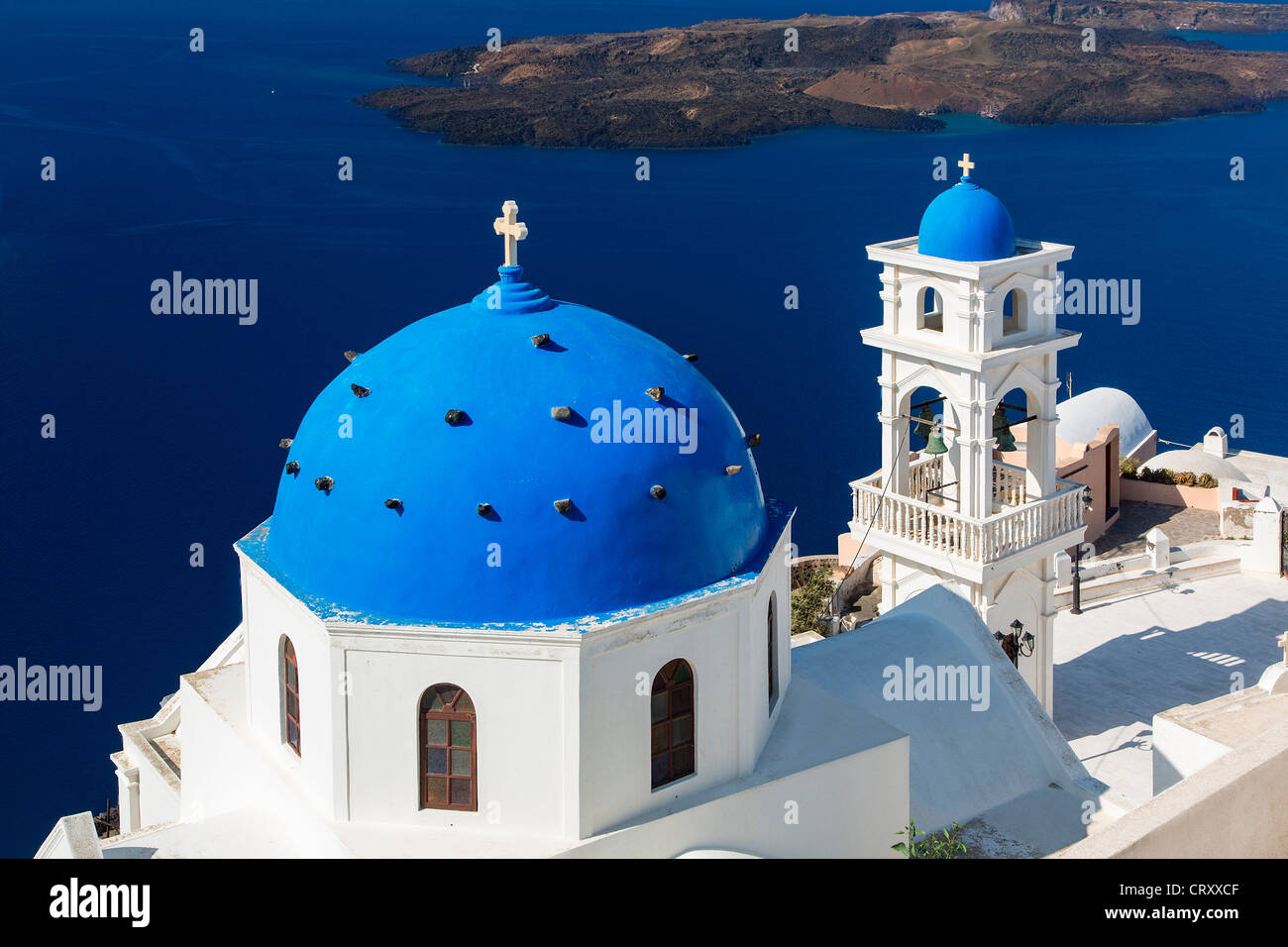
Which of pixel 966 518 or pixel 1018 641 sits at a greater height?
pixel 966 518

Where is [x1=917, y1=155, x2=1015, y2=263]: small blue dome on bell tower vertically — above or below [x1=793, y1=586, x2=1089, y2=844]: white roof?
above

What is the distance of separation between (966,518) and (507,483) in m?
8.97

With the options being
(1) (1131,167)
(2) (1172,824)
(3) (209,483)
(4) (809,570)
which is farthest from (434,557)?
(1) (1131,167)

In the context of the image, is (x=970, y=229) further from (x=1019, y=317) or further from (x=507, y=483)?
(x=507, y=483)

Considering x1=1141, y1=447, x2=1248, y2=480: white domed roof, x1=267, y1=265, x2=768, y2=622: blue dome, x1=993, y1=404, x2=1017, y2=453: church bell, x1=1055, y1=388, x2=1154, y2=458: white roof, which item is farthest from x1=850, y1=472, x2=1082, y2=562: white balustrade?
x1=1141, y1=447, x2=1248, y2=480: white domed roof

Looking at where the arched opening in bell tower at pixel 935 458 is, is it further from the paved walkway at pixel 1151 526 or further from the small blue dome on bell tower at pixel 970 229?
the paved walkway at pixel 1151 526

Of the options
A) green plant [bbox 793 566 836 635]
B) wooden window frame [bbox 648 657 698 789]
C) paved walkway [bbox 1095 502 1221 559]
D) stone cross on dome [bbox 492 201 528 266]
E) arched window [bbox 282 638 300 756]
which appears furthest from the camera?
paved walkway [bbox 1095 502 1221 559]

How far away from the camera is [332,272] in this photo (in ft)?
227

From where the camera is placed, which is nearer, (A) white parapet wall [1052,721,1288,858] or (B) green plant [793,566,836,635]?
(A) white parapet wall [1052,721,1288,858]

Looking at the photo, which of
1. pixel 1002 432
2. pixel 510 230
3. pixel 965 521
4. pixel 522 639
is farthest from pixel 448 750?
pixel 1002 432

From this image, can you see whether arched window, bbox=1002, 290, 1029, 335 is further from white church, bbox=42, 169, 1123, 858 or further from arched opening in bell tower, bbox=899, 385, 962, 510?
white church, bbox=42, 169, 1123, 858

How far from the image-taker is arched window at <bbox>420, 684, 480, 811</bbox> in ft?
38.4

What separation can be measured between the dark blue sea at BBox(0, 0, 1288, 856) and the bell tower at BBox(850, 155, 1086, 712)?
18.6m

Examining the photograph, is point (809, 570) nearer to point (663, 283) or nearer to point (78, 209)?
point (663, 283)
